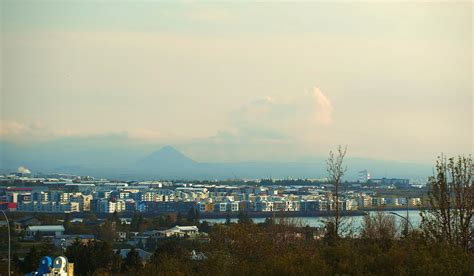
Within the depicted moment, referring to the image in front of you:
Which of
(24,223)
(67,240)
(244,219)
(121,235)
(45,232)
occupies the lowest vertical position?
(121,235)

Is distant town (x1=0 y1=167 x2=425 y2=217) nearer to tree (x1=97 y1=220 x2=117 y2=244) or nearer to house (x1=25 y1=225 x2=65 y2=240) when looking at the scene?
house (x1=25 y1=225 x2=65 y2=240)

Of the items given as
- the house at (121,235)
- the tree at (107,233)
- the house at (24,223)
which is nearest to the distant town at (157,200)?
the house at (24,223)

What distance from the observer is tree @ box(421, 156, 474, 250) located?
17.9 metres

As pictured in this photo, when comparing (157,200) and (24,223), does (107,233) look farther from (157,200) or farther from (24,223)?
(157,200)

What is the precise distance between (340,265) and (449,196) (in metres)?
5.12

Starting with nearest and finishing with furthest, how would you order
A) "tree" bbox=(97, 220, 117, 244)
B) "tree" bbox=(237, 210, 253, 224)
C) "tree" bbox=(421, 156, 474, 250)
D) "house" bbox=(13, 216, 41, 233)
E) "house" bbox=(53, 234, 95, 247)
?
1. "tree" bbox=(421, 156, 474, 250)
2. "tree" bbox=(237, 210, 253, 224)
3. "house" bbox=(53, 234, 95, 247)
4. "tree" bbox=(97, 220, 117, 244)
5. "house" bbox=(13, 216, 41, 233)

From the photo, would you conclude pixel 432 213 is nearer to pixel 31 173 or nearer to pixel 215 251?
pixel 215 251

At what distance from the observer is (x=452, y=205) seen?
1875cm

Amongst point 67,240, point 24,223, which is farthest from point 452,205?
point 24,223

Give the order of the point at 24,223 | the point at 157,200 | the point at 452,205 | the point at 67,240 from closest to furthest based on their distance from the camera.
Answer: the point at 452,205 → the point at 67,240 → the point at 24,223 → the point at 157,200

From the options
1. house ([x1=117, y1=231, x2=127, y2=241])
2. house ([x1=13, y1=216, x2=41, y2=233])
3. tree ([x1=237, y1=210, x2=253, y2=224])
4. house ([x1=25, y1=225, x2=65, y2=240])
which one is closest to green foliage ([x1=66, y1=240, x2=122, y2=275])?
tree ([x1=237, y1=210, x2=253, y2=224])

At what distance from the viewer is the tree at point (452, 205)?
1789cm

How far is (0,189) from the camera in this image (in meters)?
86.5

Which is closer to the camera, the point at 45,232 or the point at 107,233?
the point at 45,232
